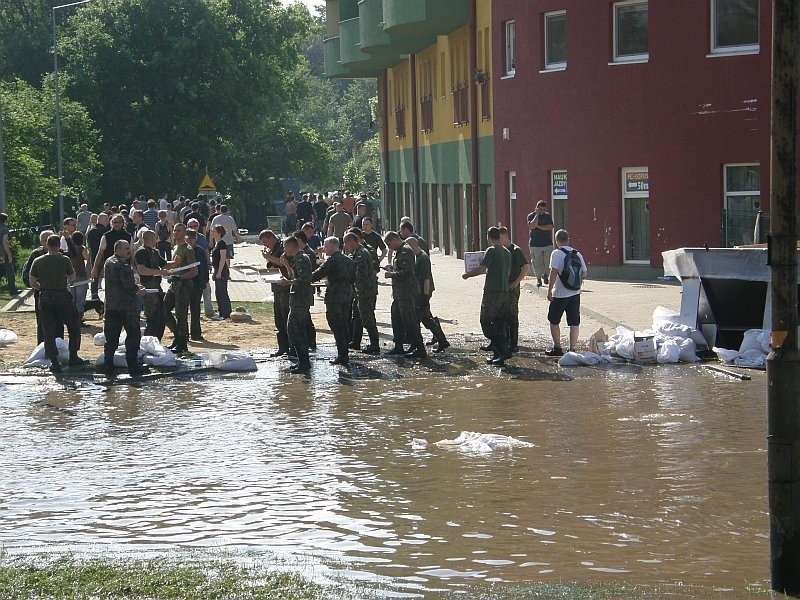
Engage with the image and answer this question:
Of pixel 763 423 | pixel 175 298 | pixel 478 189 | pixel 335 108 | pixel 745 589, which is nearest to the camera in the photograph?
pixel 745 589

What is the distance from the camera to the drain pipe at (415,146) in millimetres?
48625

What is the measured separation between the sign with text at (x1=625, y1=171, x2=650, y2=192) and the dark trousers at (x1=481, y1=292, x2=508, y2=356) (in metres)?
12.7

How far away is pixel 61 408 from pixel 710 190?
17.4 metres

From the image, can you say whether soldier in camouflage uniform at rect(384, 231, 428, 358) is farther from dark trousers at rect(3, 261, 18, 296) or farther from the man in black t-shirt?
dark trousers at rect(3, 261, 18, 296)

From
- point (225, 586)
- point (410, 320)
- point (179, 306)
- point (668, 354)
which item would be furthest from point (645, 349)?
point (225, 586)

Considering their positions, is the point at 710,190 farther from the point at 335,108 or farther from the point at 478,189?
the point at 335,108

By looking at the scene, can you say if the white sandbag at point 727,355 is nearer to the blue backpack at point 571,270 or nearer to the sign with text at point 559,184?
the blue backpack at point 571,270

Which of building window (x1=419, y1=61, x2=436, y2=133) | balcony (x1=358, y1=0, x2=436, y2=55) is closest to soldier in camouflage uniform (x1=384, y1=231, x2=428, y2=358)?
balcony (x1=358, y1=0, x2=436, y2=55)

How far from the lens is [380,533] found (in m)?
9.81

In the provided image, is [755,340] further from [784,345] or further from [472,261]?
[784,345]

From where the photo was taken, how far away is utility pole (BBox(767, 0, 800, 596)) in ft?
26.5

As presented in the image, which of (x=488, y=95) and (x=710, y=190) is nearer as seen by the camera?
(x=710, y=190)

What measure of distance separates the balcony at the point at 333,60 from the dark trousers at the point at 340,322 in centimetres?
3823

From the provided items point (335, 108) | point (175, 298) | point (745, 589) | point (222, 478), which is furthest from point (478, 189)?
point (335, 108)
